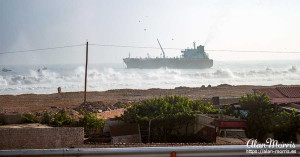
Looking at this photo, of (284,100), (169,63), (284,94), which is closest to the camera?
(284,100)

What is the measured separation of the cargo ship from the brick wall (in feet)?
276

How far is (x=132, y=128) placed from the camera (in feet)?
36.8

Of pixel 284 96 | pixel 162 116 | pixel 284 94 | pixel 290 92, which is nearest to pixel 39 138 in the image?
pixel 162 116

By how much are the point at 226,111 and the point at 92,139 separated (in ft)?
16.6

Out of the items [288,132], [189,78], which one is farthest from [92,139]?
[189,78]

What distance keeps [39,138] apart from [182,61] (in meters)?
89.0

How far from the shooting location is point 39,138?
865 cm

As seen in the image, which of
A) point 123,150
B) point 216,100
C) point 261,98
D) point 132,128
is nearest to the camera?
point 123,150

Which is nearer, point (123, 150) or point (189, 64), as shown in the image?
point (123, 150)

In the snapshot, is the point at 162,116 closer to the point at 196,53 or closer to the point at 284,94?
the point at 284,94

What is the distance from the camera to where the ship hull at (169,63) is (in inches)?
3744

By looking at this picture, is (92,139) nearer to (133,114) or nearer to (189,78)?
(133,114)

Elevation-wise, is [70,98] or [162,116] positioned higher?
[70,98]

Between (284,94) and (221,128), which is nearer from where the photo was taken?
(221,128)
